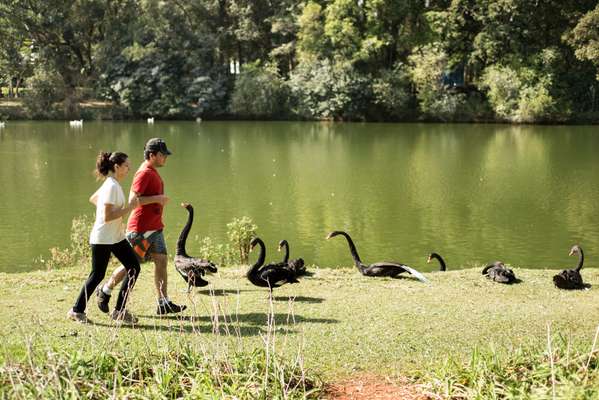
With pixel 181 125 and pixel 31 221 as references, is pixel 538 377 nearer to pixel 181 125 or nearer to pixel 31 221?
pixel 31 221

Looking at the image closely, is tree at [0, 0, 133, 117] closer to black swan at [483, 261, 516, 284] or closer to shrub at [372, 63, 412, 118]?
shrub at [372, 63, 412, 118]

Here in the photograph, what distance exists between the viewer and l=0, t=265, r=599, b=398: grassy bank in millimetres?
4875

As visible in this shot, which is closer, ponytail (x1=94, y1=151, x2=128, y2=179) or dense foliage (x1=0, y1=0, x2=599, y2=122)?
ponytail (x1=94, y1=151, x2=128, y2=179)

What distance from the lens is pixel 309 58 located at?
55.6 meters

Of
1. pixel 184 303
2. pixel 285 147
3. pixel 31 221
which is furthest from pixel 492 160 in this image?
pixel 184 303

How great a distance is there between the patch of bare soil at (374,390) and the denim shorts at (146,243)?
8.99ft

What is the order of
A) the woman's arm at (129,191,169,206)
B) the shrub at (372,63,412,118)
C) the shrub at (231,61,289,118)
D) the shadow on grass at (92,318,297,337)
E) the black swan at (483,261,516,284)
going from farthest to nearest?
the shrub at (231,61,289,118) → the shrub at (372,63,412,118) → the black swan at (483,261,516,284) → the woman's arm at (129,191,169,206) → the shadow on grass at (92,318,297,337)

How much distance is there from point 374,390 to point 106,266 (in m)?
3.12

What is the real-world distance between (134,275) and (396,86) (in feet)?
158

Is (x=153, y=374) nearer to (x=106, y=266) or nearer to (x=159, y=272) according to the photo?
(x=106, y=266)

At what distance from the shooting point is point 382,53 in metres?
55.6

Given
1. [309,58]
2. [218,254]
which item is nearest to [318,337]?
[218,254]

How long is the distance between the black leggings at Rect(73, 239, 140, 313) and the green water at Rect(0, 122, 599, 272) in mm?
7094

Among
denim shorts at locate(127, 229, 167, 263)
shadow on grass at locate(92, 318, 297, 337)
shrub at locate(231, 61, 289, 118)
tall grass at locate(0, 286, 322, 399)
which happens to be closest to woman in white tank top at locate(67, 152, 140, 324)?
shadow on grass at locate(92, 318, 297, 337)
